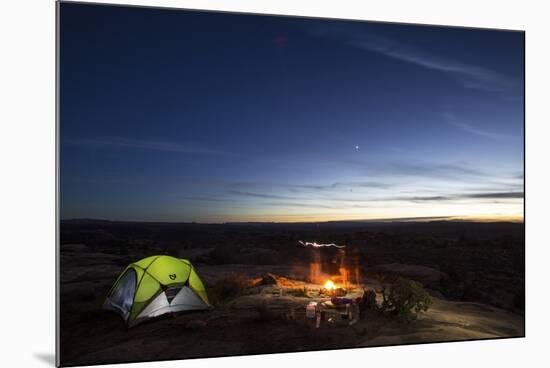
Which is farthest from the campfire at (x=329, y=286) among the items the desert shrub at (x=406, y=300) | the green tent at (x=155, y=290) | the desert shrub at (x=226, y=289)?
the green tent at (x=155, y=290)

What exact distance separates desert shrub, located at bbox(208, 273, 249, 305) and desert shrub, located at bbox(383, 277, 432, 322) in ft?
5.92

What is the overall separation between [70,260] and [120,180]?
1038 millimetres

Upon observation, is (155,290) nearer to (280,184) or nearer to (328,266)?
(280,184)

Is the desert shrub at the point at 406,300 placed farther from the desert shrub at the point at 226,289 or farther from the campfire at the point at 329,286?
the desert shrub at the point at 226,289

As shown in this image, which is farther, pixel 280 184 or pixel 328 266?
pixel 328 266

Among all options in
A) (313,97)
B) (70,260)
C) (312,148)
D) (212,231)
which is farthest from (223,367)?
(313,97)

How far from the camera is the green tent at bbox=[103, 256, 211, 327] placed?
6.27m

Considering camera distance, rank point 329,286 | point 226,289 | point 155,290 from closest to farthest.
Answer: point 155,290 → point 226,289 → point 329,286

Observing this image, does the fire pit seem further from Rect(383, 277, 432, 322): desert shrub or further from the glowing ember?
Rect(383, 277, 432, 322): desert shrub

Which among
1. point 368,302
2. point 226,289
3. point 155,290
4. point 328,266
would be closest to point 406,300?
point 368,302

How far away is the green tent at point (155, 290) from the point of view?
6.27m

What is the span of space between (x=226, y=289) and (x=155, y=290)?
838 millimetres

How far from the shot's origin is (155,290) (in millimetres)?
6375
